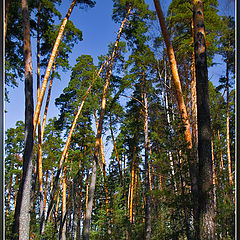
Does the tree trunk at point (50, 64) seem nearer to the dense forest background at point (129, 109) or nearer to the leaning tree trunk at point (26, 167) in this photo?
Result: the dense forest background at point (129, 109)

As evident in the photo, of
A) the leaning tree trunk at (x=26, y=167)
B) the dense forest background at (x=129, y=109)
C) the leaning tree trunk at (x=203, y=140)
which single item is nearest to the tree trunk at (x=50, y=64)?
the dense forest background at (x=129, y=109)

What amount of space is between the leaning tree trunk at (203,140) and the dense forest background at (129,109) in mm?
15

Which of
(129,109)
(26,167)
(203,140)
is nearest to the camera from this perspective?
(203,140)

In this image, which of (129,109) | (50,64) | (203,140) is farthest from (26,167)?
(129,109)

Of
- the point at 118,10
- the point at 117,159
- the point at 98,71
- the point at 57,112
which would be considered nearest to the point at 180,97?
the point at 98,71

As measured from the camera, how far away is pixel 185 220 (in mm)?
4254

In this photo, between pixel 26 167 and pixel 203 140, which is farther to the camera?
pixel 26 167

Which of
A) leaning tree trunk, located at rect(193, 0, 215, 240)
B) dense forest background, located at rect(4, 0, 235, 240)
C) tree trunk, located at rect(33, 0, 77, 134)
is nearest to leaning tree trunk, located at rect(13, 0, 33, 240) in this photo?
dense forest background, located at rect(4, 0, 235, 240)

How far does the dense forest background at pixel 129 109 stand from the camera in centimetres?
414

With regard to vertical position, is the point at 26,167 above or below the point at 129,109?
below

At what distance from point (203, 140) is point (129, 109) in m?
9.35

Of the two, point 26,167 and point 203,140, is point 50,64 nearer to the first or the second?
point 26,167

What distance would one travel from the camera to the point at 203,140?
374 centimetres

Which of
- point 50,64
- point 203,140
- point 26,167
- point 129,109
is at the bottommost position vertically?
point 26,167
